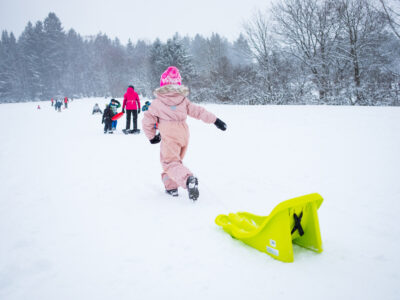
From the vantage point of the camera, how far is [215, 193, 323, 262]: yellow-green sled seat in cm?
175

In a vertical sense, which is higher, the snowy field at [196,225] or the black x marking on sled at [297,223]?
the black x marking on sled at [297,223]

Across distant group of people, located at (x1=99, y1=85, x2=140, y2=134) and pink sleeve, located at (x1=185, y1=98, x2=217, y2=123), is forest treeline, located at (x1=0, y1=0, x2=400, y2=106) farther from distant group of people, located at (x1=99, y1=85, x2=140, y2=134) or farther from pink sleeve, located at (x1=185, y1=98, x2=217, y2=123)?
pink sleeve, located at (x1=185, y1=98, x2=217, y2=123)

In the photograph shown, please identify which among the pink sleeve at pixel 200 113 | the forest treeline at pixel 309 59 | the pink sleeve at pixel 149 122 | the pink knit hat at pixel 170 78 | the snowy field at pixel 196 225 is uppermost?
the forest treeline at pixel 309 59

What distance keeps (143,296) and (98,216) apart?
1.38 m

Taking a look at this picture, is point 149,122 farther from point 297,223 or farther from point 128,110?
point 128,110

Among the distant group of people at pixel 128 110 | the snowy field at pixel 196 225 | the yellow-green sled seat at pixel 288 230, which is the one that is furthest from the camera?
the distant group of people at pixel 128 110

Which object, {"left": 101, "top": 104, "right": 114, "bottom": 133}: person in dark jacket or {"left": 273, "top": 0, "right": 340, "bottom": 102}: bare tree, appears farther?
{"left": 273, "top": 0, "right": 340, "bottom": 102}: bare tree

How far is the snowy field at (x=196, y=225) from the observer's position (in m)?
1.63

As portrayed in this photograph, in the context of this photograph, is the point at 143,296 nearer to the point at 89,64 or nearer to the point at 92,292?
the point at 92,292

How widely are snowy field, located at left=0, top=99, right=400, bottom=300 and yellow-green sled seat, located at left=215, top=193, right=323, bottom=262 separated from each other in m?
0.07

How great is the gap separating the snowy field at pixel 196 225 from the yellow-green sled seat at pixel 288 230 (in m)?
0.07

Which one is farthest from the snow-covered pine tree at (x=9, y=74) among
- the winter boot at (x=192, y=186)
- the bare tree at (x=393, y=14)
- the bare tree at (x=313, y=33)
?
the winter boot at (x=192, y=186)

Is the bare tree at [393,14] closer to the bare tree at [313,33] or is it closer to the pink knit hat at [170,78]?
the bare tree at [313,33]

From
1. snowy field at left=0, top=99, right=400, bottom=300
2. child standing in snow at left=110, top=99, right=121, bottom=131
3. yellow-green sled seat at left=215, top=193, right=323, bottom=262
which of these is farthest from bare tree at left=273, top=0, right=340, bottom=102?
yellow-green sled seat at left=215, top=193, right=323, bottom=262
